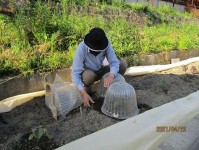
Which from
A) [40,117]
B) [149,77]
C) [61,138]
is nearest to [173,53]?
[149,77]

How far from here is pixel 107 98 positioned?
3359 millimetres

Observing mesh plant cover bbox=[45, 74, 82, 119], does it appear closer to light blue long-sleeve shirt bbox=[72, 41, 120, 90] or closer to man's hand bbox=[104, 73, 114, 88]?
light blue long-sleeve shirt bbox=[72, 41, 120, 90]

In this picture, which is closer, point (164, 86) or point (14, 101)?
point (14, 101)

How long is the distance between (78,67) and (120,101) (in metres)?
0.67

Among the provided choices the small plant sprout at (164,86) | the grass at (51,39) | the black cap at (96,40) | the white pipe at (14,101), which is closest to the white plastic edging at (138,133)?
the black cap at (96,40)

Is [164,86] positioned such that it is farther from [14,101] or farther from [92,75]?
[14,101]

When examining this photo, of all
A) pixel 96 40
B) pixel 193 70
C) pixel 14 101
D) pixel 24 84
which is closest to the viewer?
pixel 96 40

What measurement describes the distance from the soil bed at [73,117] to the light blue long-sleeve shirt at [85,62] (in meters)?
0.37

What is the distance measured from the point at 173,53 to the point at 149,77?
1.77 metres

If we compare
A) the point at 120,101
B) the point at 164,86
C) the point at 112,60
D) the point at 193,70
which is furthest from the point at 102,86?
the point at 193,70

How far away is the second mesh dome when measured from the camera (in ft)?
10.8

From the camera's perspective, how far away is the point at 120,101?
331 centimetres

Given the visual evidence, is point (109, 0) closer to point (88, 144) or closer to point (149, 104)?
point (149, 104)

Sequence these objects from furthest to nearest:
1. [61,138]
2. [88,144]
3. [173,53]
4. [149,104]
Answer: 1. [173,53]
2. [149,104]
3. [61,138]
4. [88,144]
